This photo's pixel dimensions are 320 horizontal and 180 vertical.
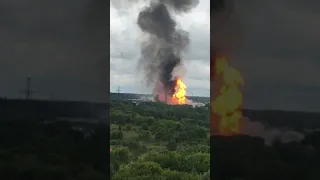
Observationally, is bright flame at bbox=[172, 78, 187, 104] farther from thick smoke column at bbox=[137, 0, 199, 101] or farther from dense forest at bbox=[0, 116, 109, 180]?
dense forest at bbox=[0, 116, 109, 180]

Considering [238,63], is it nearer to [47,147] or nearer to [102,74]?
[102,74]

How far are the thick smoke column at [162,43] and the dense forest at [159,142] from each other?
99 centimetres

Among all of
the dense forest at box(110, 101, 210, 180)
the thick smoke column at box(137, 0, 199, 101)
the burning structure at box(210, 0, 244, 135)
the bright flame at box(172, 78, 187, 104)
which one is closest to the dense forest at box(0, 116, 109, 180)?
the burning structure at box(210, 0, 244, 135)

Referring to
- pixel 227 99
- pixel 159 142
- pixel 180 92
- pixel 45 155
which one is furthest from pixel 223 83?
pixel 159 142

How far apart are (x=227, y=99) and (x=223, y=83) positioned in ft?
0.51

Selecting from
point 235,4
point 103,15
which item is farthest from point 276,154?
point 103,15

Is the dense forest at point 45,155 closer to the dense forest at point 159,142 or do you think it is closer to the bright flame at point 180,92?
the bright flame at point 180,92

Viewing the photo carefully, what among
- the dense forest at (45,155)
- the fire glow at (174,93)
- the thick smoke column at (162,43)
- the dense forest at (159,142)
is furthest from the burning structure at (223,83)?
the dense forest at (159,142)

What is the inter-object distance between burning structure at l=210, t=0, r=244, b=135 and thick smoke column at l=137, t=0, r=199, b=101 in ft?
4.23

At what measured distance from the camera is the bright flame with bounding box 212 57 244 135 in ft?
13.1

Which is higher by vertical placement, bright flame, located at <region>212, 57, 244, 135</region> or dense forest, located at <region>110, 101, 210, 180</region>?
bright flame, located at <region>212, 57, 244, 135</region>

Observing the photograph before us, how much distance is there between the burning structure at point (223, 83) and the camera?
3.97 m

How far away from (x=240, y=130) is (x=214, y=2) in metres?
1.21

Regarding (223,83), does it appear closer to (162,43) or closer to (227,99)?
(227,99)
